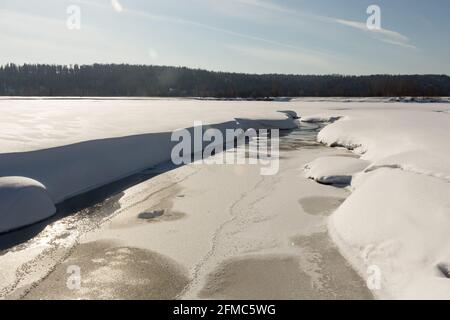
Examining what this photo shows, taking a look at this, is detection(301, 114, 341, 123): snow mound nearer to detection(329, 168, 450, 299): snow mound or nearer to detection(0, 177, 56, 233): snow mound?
detection(329, 168, 450, 299): snow mound

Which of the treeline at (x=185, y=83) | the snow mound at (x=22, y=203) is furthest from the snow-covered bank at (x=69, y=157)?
the treeline at (x=185, y=83)

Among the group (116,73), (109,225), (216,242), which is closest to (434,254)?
(216,242)

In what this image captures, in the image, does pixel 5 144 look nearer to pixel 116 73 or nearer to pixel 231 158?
pixel 231 158

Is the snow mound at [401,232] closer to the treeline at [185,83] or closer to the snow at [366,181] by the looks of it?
the snow at [366,181]

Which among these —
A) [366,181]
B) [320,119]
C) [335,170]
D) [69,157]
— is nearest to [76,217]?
[69,157]
